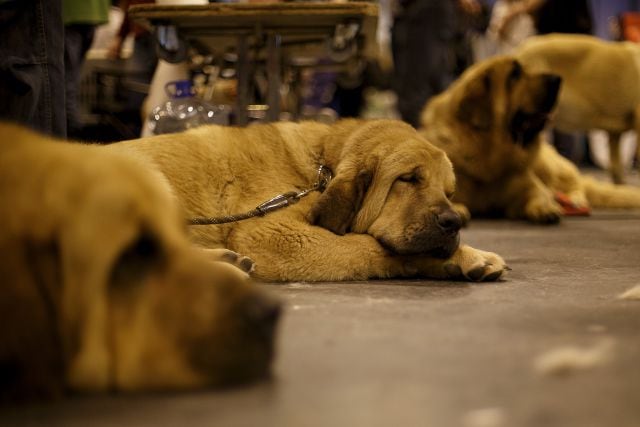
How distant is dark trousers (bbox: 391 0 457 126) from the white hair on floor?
20.1 ft

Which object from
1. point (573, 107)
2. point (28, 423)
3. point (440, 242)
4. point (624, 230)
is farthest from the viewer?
point (573, 107)

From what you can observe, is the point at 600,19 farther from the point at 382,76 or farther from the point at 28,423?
the point at 28,423

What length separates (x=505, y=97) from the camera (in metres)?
5.88

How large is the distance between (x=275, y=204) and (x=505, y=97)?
3.18m

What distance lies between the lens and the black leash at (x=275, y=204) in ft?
10.8

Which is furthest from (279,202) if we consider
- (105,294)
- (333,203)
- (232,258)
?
(105,294)

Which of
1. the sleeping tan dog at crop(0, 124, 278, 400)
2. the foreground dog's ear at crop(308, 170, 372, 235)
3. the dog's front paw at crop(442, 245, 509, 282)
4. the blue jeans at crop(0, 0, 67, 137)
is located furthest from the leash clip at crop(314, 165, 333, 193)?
the sleeping tan dog at crop(0, 124, 278, 400)

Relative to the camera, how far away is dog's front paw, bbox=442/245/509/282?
323 centimetres

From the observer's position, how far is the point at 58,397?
1.60 meters

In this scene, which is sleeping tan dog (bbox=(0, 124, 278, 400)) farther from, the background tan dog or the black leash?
the background tan dog

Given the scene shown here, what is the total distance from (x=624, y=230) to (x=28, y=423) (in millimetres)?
4729

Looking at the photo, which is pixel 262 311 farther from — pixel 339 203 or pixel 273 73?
pixel 273 73

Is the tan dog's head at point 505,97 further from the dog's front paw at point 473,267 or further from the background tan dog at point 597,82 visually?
the dog's front paw at point 473,267

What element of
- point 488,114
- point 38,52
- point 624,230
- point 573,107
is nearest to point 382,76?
point 573,107
